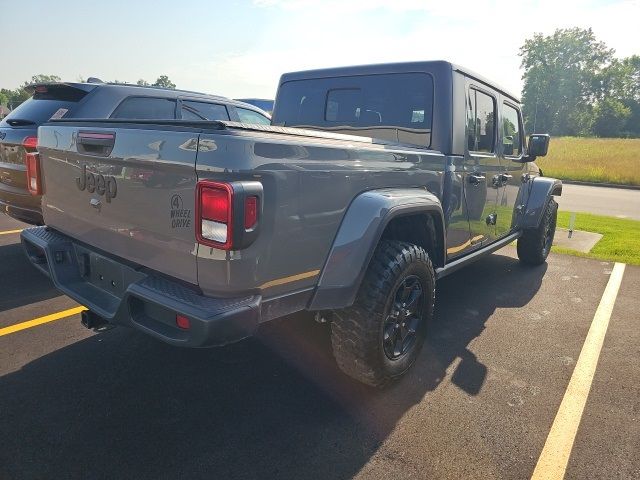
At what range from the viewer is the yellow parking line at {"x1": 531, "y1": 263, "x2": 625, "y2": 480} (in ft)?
7.13

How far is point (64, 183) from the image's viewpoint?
8.74 feet

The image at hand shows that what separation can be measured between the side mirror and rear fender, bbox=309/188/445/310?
2.92 meters

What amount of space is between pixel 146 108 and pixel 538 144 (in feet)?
14.0

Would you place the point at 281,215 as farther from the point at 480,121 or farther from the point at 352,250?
the point at 480,121

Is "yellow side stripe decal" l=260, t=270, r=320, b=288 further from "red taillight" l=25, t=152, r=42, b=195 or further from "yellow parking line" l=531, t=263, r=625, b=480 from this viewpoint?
"red taillight" l=25, t=152, r=42, b=195

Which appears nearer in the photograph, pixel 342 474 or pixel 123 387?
pixel 342 474

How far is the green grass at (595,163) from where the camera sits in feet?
76.5

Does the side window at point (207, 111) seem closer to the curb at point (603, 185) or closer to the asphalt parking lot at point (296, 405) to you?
the asphalt parking lot at point (296, 405)

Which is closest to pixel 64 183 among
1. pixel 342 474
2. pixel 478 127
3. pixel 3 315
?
pixel 3 315

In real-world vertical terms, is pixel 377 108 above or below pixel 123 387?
above

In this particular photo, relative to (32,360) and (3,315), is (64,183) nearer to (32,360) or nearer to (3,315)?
(32,360)

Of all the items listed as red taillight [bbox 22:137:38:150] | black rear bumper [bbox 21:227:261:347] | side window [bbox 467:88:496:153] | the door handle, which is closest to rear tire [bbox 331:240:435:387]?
black rear bumper [bbox 21:227:261:347]

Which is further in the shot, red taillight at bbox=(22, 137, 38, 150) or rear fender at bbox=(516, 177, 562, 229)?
rear fender at bbox=(516, 177, 562, 229)

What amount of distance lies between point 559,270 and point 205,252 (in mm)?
5212
